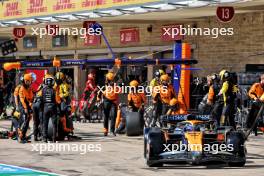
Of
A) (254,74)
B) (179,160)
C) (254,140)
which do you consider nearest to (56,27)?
(254,74)

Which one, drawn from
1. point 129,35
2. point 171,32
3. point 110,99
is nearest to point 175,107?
point 110,99

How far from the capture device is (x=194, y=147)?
13.8 metres

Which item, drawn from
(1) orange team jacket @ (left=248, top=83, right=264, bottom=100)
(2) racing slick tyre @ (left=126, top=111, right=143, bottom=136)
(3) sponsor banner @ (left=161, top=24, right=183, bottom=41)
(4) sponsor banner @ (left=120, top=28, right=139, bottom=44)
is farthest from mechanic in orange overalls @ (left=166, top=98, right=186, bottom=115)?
(4) sponsor banner @ (left=120, top=28, right=139, bottom=44)

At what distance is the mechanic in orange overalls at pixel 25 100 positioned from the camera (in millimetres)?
18969

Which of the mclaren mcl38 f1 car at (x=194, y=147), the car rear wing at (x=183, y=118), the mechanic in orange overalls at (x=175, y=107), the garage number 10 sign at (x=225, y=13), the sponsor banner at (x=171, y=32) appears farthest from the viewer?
the sponsor banner at (x=171, y=32)

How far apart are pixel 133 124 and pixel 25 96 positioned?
3.64 meters

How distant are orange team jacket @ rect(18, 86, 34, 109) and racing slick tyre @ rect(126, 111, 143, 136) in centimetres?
331

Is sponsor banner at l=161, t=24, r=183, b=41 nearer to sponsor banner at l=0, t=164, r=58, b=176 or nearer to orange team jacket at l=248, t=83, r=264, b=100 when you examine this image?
orange team jacket at l=248, t=83, r=264, b=100

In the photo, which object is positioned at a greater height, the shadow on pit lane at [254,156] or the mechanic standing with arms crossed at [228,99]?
the mechanic standing with arms crossed at [228,99]

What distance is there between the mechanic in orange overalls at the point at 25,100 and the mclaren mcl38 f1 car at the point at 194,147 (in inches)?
222

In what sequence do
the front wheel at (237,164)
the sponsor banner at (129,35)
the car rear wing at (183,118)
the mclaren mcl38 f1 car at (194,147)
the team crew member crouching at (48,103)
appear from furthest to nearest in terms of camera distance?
the sponsor banner at (129,35)
the team crew member crouching at (48,103)
the car rear wing at (183,118)
the front wheel at (237,164)
the mclaren mcl38 f1 car at (194,147)

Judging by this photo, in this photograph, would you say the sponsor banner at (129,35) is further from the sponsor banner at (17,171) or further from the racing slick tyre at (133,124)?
the sponsor banner at (17,171)

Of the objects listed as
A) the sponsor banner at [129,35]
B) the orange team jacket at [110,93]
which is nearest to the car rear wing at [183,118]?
the orange team jacket at [110,93]

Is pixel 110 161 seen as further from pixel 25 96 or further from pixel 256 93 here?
pixel 256 93
